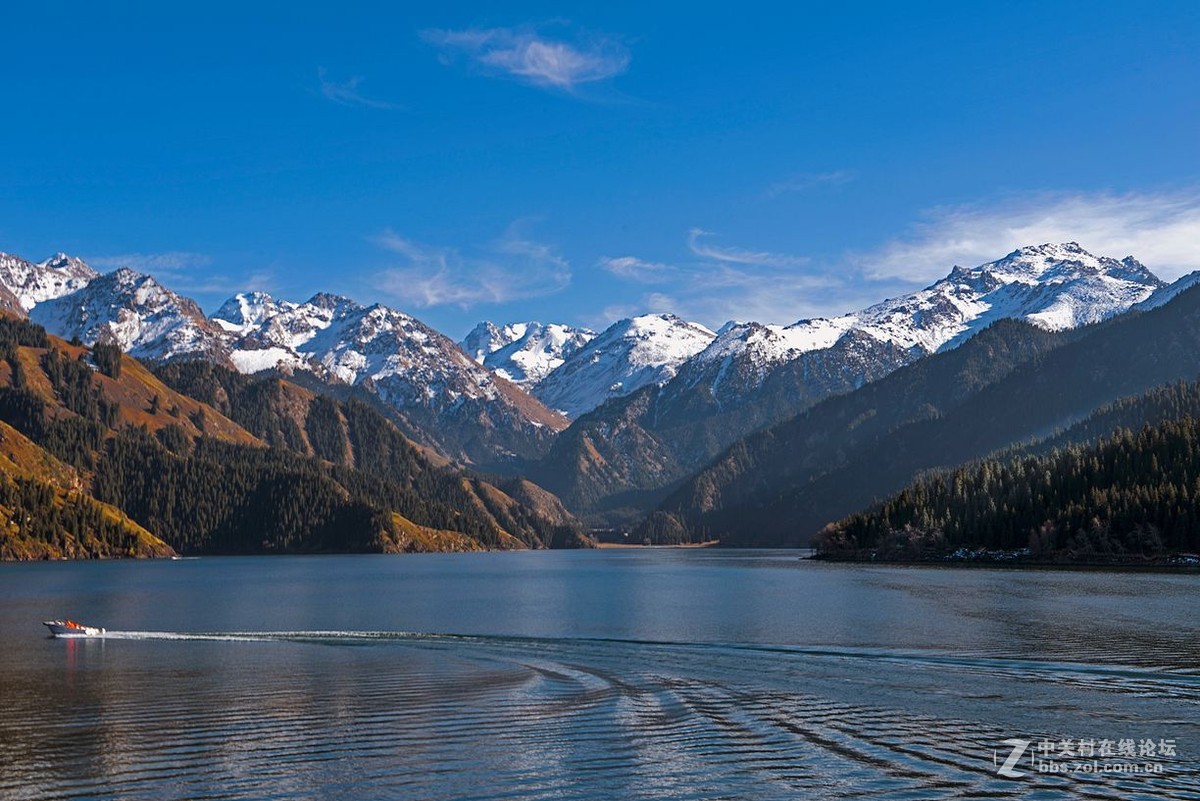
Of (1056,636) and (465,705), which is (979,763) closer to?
(465,705)

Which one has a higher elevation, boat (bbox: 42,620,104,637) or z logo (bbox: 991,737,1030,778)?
boat (bbox: 42,620,104,637)

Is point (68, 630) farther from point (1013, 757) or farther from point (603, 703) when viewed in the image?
point (1013, 757)

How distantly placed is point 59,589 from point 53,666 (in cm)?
11329

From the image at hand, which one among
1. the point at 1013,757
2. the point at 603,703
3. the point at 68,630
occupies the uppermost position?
the point at 68,630

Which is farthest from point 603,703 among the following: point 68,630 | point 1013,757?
point 68,630

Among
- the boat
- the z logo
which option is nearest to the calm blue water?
the z logo

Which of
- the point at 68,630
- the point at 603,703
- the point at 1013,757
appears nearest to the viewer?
the point at 1013,757

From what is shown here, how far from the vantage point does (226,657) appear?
3125 inches

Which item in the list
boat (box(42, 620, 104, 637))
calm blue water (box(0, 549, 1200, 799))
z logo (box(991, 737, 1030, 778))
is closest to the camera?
z logo (box(991, 737, 1030, 778))

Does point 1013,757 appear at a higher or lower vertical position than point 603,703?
higher

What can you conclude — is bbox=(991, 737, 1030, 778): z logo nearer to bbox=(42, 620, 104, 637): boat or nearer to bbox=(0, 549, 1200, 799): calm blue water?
bbox=(0, 549, 1200, 799): calm blue water

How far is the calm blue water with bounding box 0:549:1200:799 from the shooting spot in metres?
36.6

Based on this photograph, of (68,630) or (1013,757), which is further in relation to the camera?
(68,630)

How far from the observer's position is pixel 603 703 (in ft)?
178
